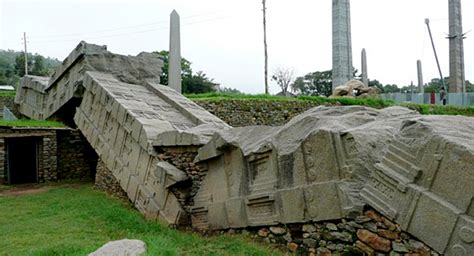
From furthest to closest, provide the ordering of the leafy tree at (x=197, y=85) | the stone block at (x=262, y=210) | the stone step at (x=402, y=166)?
1. the leafy tree at (x=197, y=85)
2. the stone block at (x=262, y=210)
3. the stone step at (x=402, y=166)

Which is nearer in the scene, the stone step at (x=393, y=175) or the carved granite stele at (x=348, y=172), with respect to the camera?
the carved granite stele at (x=348, y=172)

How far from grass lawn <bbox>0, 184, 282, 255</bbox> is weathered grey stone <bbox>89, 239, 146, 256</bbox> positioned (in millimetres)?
156

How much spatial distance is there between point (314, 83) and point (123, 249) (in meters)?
34.5

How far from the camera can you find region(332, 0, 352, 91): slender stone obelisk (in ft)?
54.7

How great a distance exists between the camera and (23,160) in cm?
1357

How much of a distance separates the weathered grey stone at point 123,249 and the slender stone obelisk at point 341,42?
13.7 metres

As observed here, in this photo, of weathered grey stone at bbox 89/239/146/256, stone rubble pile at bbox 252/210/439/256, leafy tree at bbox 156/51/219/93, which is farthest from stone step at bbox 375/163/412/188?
leafy tree at bbox 156/51/219/93

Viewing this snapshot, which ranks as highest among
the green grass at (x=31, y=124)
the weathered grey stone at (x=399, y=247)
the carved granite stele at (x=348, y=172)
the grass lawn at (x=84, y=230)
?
the green grass at (x=31, y=124)

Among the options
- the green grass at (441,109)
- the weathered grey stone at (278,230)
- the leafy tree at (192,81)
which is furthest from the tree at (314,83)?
the weathered grey stone at (278,230)

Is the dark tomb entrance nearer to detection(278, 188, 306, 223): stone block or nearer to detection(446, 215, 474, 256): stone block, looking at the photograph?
detection(278, 188, 306, 223): stone block

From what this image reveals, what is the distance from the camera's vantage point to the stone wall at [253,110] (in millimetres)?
12648

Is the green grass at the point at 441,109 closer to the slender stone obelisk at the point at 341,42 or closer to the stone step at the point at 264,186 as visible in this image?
the slender stone obelisk at the point at 341,42

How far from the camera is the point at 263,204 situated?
614 cm

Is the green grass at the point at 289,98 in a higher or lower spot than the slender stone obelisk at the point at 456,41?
lower
